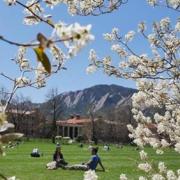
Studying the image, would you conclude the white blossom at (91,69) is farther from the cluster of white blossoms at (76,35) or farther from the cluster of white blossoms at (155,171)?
the cluster of white blossoms at (76,35)

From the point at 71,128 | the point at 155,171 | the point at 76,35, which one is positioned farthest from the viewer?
the point at 71,128

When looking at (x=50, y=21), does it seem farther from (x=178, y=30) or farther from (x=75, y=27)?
(x=178, y=30)

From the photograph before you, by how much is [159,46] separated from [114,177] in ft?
44.2

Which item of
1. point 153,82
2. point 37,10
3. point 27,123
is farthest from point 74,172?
point 27,123

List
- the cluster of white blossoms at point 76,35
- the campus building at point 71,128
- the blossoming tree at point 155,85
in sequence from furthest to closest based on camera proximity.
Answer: the campus building at point 71,128
the blossoming tree at point 155,85
the cluster of white blossoms at point 76,35

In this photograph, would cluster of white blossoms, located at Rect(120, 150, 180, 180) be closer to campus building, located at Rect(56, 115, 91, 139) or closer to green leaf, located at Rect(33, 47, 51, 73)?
green leaf, located at Rect(33, 47, 51, 73)

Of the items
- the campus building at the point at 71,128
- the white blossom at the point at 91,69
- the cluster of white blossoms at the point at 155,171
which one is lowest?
the cluster of white blossoms at the point at 155,171

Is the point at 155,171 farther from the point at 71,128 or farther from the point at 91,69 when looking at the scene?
the point at 71,128

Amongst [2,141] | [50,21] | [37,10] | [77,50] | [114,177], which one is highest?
[37,10]

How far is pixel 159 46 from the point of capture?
5516 mm

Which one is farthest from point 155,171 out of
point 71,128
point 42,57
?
point 71,128

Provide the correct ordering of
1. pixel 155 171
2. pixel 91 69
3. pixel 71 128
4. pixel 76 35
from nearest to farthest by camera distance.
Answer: pixel 76 35, pixel 91 69, pixel 155 171, pixel 71 128

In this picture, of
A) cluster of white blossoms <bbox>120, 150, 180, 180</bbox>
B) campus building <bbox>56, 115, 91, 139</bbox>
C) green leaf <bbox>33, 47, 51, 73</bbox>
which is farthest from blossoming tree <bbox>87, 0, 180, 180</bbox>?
campus building <bbox>56, 115, 91, 139</bbox>

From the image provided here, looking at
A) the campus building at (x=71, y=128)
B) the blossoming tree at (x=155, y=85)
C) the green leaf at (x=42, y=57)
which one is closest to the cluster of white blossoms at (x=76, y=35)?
the green leaf at (x=42, y=57)
